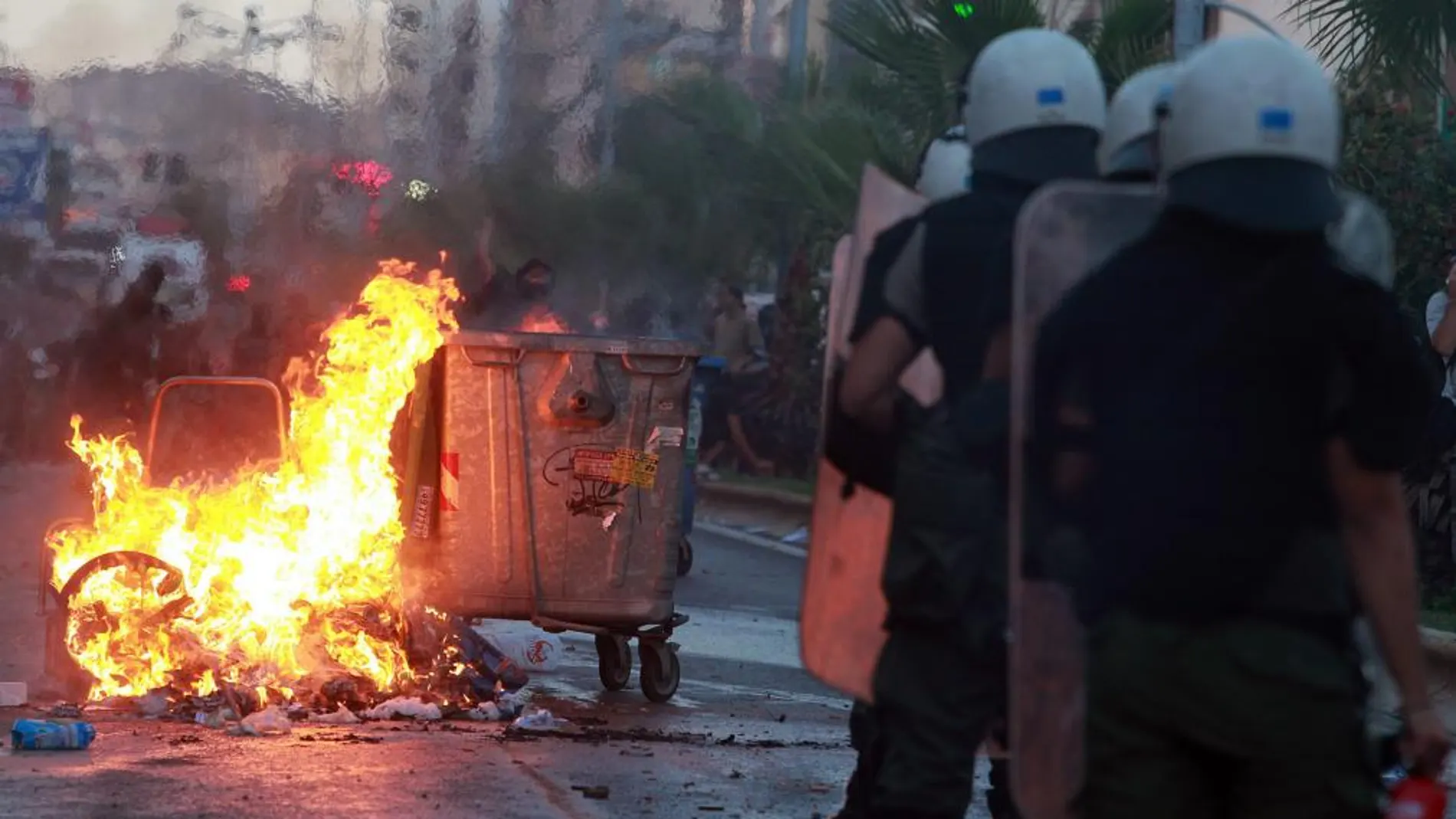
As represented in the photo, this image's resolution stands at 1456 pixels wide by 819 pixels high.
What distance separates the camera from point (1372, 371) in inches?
128

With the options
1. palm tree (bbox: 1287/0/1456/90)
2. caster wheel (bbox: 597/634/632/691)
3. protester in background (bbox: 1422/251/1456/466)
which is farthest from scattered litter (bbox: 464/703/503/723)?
palm tree (bbox: 1287/0/1456/90)

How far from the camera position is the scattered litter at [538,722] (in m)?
7.97

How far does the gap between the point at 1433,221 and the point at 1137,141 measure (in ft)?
28.2

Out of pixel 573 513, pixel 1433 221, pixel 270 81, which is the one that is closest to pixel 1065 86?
pixel 573 513

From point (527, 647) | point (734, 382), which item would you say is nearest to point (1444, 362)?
point (527, 647)

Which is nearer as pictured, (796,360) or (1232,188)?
(1232,188)

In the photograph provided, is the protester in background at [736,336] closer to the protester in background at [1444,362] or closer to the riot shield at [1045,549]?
the protester in background at [1444,362]

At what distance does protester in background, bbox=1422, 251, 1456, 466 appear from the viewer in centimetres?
745

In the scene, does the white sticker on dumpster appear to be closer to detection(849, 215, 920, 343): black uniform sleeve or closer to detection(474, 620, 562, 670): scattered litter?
detection(474, 620, 562, 670): scattered litter

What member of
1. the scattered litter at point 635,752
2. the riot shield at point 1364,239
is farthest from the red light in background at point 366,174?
the riot shield at point 1364,239

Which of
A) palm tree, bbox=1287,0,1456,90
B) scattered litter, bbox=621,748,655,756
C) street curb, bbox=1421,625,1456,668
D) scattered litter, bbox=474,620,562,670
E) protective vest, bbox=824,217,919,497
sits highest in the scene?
palm tree, bbox=1287,0,1456,90

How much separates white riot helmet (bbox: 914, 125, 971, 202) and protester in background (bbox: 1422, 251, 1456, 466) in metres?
2.32

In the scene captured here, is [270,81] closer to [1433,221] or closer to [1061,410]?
[1433,221]

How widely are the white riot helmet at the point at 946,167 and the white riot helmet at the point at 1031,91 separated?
648 mm
